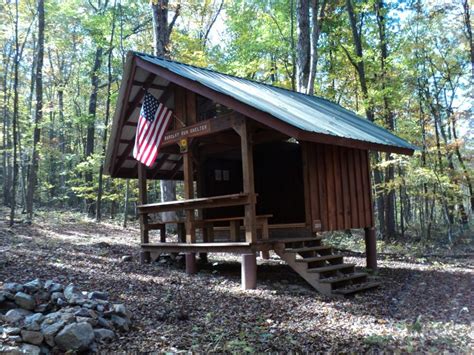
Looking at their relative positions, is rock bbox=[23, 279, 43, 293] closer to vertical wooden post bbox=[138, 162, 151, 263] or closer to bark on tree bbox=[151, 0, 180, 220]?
vertical wooden post bbox=[138, 162, 151, 263]

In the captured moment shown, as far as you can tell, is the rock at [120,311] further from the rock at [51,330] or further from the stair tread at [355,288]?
the stair tread at [355,288]

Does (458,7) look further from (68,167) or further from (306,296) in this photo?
(68,167)

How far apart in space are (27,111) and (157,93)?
21021mm

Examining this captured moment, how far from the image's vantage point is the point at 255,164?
12.3 meters

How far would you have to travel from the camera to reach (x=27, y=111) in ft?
91.2

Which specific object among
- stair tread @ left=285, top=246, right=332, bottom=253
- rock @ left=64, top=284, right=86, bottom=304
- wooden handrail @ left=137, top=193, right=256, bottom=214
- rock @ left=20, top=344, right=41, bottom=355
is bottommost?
rock @ left=20, top=344, right=41, bottom=355

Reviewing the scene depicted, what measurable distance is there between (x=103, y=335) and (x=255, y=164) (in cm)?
809

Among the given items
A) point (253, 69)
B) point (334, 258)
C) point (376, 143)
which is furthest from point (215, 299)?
point (253, 69)

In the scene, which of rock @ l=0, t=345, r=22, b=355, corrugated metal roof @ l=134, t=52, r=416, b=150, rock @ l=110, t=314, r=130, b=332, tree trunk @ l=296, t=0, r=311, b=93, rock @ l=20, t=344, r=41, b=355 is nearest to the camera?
rock @ l=0, t=345, r=22, b=355

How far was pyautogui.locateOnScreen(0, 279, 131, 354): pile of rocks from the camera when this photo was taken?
435cm

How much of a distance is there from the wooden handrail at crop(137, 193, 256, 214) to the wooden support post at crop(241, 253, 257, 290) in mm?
1012

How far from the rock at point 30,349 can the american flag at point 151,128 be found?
5.67 meters

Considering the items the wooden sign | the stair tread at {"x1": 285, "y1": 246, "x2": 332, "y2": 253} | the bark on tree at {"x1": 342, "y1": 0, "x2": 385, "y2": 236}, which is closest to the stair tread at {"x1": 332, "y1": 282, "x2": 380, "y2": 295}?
the stair tread at {"x1": 285, "y1": 246, "x2": 332, "y2": 253}

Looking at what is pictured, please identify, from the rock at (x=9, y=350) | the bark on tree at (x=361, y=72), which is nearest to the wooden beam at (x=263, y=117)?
the rock at (x=9, y=350)
